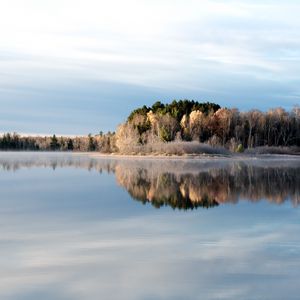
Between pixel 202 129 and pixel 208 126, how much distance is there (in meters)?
1.41

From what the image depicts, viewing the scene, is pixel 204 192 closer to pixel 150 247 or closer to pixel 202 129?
pixel 150 247

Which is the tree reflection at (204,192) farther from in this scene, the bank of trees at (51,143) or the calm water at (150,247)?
the bank of trees at (51,143)

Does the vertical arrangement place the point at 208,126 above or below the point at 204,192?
above

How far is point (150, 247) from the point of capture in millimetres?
8047

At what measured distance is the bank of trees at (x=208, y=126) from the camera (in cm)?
6762

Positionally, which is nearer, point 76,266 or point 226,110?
point 76,266

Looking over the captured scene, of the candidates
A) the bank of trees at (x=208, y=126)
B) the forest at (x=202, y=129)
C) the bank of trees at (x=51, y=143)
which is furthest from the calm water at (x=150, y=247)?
the bank of trees at (x=51, y=143)

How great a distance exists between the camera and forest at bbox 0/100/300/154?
64.9 meters

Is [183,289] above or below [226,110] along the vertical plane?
below

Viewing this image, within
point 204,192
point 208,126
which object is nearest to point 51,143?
point 208,126

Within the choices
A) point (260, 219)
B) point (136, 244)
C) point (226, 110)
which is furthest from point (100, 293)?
point (226, 110)

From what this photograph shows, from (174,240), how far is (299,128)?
238 ft

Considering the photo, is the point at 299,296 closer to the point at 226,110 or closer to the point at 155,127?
the point at 155,127

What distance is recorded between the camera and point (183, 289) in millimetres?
5762
